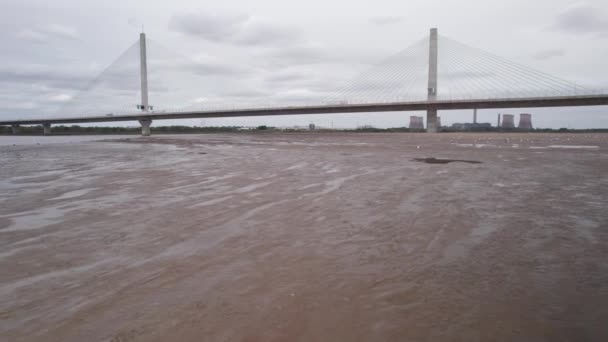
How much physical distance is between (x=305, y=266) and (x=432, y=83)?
57738 millimetres

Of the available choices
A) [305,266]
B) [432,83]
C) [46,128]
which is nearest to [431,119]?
[432,83]

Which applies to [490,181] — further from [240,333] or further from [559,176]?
[240,333]

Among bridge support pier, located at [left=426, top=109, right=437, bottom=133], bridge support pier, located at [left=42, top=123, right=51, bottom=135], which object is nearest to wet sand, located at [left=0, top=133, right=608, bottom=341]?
bridge support pier, located at [left=426, top=109, right=437, bottom=133]

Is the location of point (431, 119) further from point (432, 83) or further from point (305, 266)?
point (305, 266)

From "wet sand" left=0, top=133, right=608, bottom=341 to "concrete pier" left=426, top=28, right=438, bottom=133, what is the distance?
49.0 meters

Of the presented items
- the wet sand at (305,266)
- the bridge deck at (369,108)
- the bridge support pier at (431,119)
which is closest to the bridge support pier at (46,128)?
the bridge deck at (369,108)

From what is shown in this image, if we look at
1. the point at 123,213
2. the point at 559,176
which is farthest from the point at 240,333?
the point at 559,176

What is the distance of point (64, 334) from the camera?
107 inches

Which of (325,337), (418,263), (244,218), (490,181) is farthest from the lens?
(490,181)

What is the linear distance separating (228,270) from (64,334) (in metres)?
1.58

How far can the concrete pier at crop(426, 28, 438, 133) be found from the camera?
5491cm

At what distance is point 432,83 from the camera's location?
56.0m

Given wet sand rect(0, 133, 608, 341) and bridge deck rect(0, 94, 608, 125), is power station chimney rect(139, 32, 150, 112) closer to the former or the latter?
bridge deck rect(0, 94, 608, 125)

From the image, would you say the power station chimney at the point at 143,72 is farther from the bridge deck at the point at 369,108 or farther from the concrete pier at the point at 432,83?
the concrete pier at the point at 432,83
